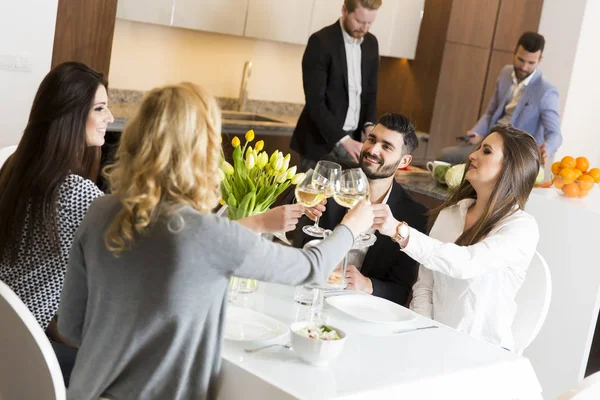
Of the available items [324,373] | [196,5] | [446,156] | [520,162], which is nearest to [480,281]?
[520,162]

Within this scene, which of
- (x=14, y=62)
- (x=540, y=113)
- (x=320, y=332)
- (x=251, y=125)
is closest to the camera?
(x=320, y=332)

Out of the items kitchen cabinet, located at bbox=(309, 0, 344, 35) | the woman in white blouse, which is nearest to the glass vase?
the woman in white blouse

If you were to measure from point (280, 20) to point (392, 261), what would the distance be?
259 cm

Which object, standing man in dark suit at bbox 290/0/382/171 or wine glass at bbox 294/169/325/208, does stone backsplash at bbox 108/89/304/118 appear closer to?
standing man in dark suit at bbox 290/0/382/171

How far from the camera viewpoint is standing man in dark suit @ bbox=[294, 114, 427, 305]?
2.81 m

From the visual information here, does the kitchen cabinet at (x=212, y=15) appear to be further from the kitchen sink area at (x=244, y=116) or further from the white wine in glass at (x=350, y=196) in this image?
the white wine in glass at (x=350, y=196)

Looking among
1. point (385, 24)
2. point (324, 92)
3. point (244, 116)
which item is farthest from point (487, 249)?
point (385, 24)

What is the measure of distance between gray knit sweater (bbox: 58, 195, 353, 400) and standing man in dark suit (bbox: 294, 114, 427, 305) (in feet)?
3.78

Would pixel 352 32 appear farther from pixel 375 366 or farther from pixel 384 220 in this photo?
pixel 375 366

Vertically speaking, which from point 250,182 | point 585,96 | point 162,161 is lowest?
point 250,182

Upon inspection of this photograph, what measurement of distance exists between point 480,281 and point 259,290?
2.39 feet

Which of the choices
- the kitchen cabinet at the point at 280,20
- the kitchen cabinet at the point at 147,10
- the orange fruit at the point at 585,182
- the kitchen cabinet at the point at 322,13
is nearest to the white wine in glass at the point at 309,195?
the orange fruit at the point at 585,182

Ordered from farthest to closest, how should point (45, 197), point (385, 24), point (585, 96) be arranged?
point (585, 96) < point (385, 24) < point (45, 197)

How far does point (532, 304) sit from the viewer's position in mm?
2662
